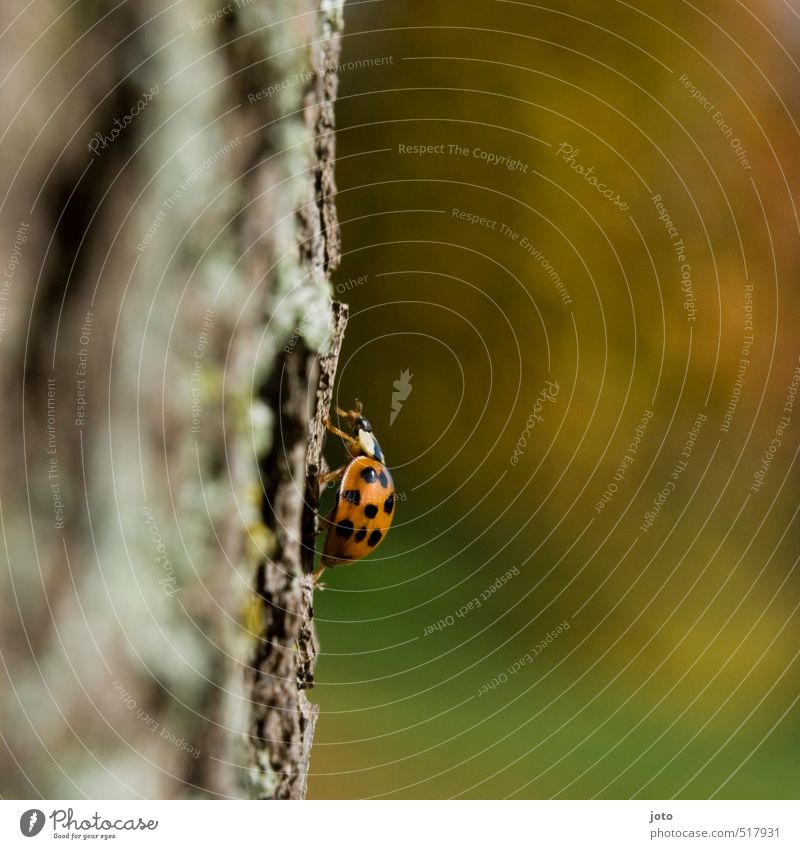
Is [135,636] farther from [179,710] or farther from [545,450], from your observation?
A: [545,450]

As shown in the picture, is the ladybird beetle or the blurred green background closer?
the ladybird beetle

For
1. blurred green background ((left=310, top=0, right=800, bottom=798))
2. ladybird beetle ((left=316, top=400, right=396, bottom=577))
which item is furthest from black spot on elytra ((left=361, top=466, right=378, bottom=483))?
blurred green background ((left=310, top=0, right=800, bottom=798))

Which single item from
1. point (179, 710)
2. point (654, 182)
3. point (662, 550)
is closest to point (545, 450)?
point (662, 550)

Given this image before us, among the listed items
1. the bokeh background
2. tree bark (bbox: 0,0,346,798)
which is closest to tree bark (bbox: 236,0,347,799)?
tree bark (bbox: 0,0,346,798)

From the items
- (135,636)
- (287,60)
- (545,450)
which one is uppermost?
(287,60)

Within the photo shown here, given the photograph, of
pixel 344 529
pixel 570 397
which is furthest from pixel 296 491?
pixel 570 397

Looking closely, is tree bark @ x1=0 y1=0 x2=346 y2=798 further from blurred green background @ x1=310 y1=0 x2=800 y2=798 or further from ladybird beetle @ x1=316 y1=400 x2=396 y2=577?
blurred green background @ x1=310 y1=0 x2=800 y2=798

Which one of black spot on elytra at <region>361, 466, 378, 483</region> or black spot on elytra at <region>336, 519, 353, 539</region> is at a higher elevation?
black spot on elytra at <region>361, 466, 378, 483</region>
